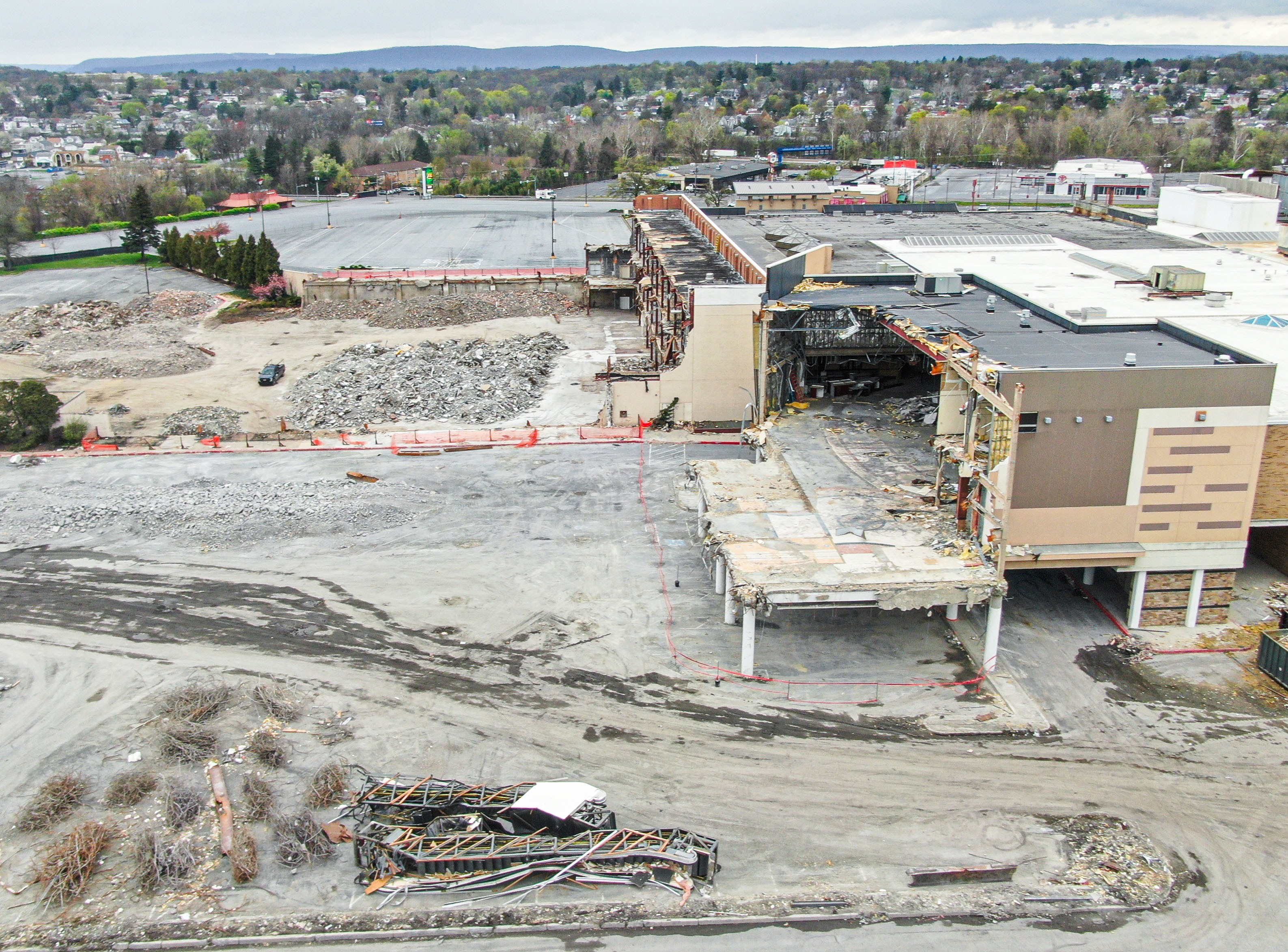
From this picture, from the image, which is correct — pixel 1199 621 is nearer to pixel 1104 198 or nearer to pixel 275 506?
pixel 275 506

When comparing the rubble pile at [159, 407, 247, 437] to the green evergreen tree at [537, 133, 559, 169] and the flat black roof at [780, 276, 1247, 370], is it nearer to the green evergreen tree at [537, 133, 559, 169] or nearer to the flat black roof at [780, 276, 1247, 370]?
the flat black roof at [780, 276, 1247, 370]

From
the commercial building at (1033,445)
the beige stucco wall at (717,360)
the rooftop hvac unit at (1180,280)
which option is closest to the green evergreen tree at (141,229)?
the beige stucco wall at (717,360)

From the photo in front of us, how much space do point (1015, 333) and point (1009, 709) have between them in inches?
576

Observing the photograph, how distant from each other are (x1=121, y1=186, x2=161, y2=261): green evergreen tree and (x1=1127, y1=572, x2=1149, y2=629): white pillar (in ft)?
280

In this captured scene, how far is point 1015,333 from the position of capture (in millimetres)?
36969

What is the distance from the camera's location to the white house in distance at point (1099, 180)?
3482 inches

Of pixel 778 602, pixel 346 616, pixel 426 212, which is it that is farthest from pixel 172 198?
pixel 778 602

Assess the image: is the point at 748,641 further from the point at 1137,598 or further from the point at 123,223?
the point at 123,223

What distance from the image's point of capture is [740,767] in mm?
25594

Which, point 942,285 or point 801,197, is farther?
point 801,197

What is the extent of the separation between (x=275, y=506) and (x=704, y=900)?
2565 cm

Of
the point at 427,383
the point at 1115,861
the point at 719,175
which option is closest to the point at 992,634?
the point at 1115,861

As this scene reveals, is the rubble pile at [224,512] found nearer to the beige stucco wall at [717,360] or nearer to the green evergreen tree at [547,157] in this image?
the beige stucco wall at [717,360]

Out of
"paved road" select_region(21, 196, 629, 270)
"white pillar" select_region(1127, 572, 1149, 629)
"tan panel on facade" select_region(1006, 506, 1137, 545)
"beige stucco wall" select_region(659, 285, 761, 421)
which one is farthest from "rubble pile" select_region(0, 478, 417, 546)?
"paved road" select_region(21, 196, 629, 270)
